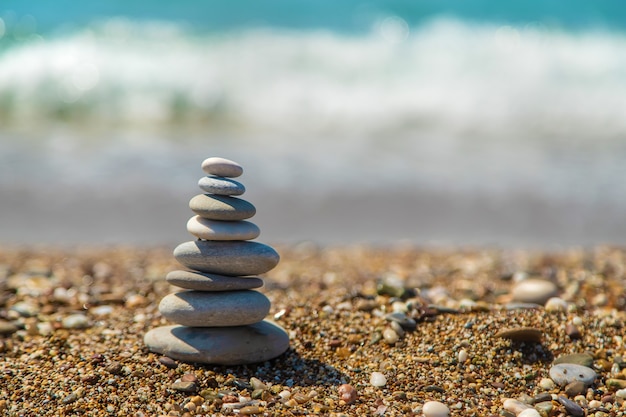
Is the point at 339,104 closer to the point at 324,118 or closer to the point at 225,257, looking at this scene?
the point at 324,118

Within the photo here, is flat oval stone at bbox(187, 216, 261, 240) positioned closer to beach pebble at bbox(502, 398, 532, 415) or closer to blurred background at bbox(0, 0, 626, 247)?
beach pebble at bbox(502, 398, 532, 415)

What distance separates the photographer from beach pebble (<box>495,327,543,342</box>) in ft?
12.1

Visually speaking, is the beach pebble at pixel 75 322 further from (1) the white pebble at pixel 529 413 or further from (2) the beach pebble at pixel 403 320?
(1) the white pebble at pixel 529 413

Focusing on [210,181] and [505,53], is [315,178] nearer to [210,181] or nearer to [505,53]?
[210,181]

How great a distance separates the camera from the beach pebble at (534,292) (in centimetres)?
454

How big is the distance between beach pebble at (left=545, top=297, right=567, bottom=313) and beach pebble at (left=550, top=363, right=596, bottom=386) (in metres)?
0.73

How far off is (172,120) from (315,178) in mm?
4421

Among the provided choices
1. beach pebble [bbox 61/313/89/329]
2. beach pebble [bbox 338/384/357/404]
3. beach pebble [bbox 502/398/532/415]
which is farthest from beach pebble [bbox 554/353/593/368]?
beach pebble [bbox 61/313/89/329]

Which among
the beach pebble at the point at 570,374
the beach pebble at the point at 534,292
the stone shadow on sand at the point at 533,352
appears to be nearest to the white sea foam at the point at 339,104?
the beach pebble at the point at 534,292

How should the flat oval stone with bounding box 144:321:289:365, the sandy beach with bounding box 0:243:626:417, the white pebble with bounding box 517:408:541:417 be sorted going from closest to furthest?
the white pebble with bounding box 517:408:541:417, the sandy beach with bounding box 0:243:626:417, the flat oval stone with bounding box 144:321:289:365

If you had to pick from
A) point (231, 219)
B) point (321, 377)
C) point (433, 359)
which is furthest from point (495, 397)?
point (231, 219)

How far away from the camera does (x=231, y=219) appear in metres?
3.59

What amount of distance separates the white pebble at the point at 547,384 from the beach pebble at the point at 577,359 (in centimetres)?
19

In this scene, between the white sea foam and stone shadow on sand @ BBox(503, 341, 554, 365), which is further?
the white sea foam
